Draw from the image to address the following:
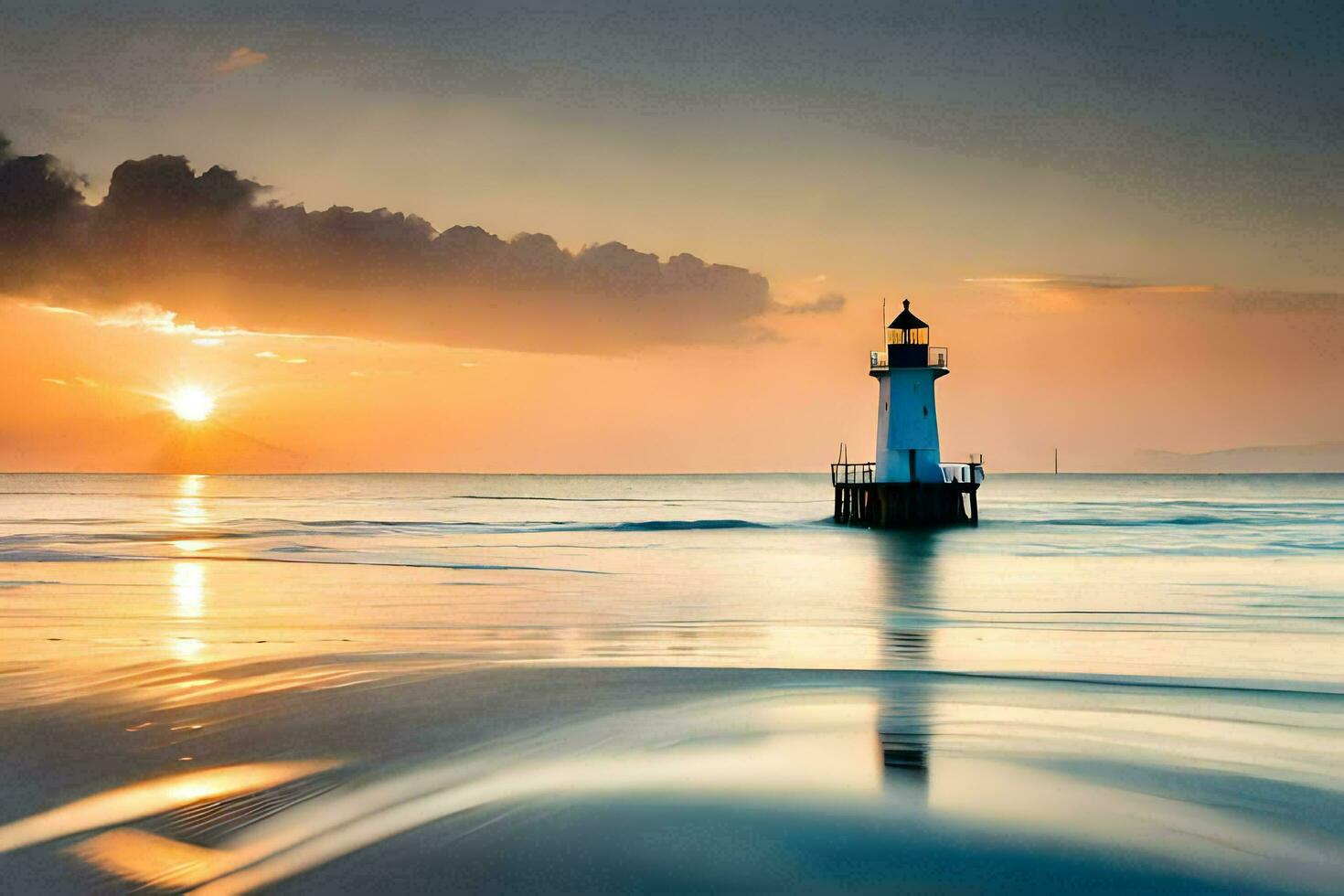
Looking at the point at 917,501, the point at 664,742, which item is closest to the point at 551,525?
the point at 917,501

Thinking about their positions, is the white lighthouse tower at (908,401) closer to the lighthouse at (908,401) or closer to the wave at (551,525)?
the lighthouse at (908,401)

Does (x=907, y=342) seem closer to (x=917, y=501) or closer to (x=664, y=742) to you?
(x=917, y=501)

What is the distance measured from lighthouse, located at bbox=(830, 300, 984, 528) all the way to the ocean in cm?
1993

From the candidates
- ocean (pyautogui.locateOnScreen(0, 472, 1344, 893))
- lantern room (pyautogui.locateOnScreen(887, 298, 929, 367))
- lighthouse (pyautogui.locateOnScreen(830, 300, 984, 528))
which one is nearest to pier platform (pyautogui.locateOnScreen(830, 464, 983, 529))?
lighthouse (pyautogui.locateOnScreen(830, 300, 984, 528))

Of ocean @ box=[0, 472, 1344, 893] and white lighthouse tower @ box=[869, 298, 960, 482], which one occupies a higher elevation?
white lighthouse tower @ box=[869, 298, 960, 482]

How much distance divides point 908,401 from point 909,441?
166 cm

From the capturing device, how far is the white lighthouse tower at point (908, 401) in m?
39.2

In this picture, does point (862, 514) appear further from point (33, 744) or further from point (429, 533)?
point (33, 744)

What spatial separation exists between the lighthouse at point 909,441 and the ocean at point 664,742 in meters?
19.9

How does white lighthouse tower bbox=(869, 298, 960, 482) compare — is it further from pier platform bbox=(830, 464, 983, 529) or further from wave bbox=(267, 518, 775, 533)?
wave bbox=(267, 518, 775, 533)

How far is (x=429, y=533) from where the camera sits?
45.6 metres

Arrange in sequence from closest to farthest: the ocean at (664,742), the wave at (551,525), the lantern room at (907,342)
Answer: the ocean at (664,742) → the lantern room at (907,342) → the wave at (551,525)

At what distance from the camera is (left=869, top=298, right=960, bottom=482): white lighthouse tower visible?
128ft

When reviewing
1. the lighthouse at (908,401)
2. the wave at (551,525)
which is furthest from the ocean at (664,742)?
the wave at (551,525)
